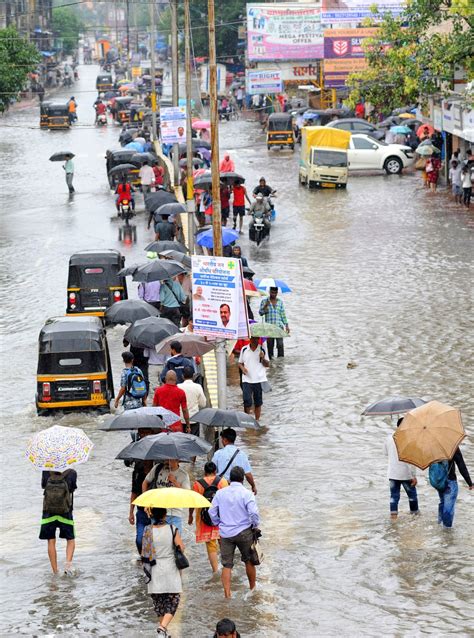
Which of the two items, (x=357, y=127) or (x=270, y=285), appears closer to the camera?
(x=270, y=285)

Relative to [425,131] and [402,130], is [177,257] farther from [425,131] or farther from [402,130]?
[402,130]

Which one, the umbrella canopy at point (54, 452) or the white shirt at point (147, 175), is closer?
the umbrella canopy at point (54, 452)

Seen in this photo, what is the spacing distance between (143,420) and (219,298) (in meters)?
1.89

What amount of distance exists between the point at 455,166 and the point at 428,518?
28853 millimetres

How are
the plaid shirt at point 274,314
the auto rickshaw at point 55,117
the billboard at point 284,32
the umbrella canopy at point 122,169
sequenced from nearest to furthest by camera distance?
the plaid shirt at point 274,314, the umbrella canopy at point 122,169, the billboard at point 284,32, the auto rickshaw at point 55,117

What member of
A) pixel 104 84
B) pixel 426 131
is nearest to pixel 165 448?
pixel 426 131

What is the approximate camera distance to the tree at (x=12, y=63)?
56.1m

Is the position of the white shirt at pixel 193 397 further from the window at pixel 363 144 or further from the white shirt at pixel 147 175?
the window at pixel 363 144

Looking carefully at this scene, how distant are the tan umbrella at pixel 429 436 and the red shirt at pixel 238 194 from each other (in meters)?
23.1

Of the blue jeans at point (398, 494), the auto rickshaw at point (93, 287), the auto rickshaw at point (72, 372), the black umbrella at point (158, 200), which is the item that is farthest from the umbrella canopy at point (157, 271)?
the black umbrella at point (158, 200)

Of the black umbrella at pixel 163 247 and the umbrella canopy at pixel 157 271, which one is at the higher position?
the umbrella canopy at pixel 157 271

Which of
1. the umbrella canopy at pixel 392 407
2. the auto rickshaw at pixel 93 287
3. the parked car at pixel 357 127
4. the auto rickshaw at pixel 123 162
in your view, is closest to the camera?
the umbrella canopy at pixel 392 407

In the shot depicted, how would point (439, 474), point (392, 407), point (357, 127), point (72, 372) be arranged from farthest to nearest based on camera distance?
point (357, 127)
point (72, 372)
point (392, 407)
point (439, 474)

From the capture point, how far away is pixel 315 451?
696 inches
